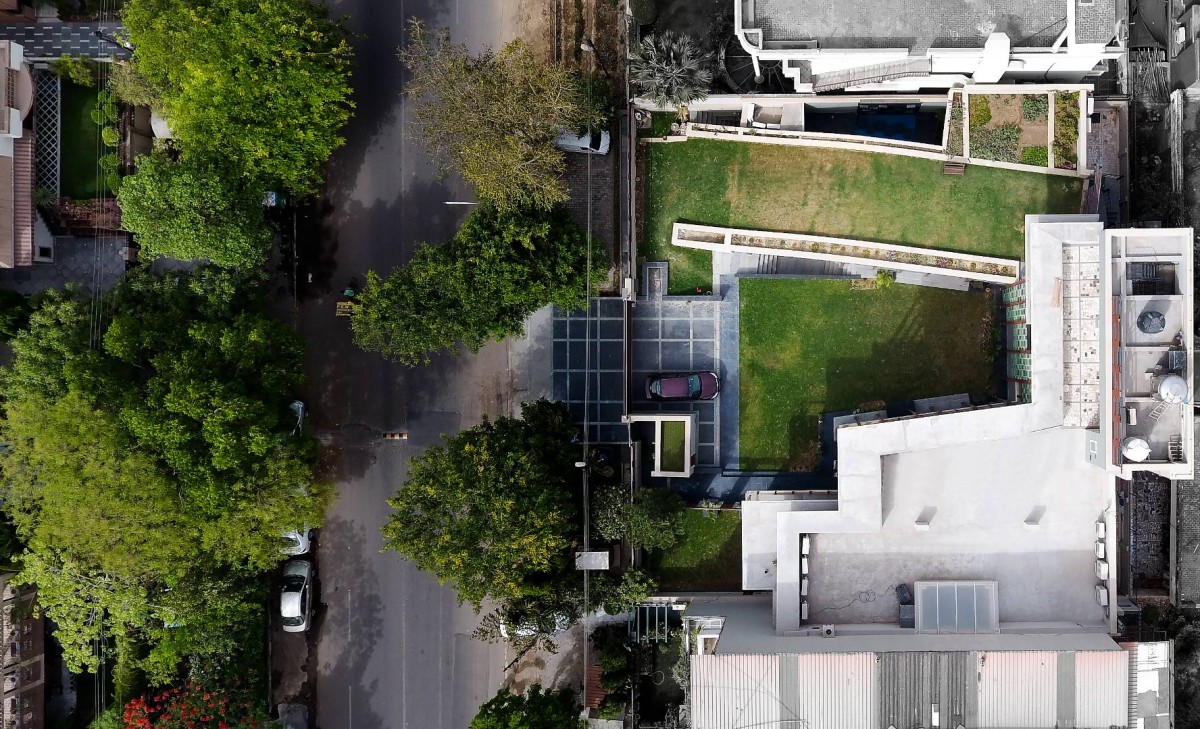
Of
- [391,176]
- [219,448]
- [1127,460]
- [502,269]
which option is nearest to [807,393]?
[1127,460]

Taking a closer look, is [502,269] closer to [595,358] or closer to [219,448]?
[595,358]

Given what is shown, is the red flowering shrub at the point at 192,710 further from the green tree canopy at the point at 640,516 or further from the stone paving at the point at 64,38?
the stone paving at the point at 64,38

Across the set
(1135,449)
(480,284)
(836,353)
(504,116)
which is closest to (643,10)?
(504,116)

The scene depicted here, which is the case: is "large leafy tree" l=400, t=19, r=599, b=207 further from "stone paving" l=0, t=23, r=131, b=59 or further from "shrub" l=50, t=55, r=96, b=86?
"stone paving" l=0, t=23, r=131, b=59

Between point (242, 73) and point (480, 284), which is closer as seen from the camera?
point (242, 73)

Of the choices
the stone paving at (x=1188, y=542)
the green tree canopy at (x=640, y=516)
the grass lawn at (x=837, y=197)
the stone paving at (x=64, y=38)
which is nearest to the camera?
the stone paving at (x=1188, y=542)

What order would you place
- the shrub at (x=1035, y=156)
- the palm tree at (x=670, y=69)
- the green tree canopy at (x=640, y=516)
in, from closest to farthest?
the palm tree at (x=670, y=69)
the shrub at (x=1035, y=156)
the green tree canopy at (x=640, y=516)

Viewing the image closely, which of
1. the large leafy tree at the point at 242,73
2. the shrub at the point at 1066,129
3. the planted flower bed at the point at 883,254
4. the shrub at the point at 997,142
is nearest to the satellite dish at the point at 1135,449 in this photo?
the planted flower bed at the point at 883,254

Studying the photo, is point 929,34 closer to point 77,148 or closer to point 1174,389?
point 1174,389
